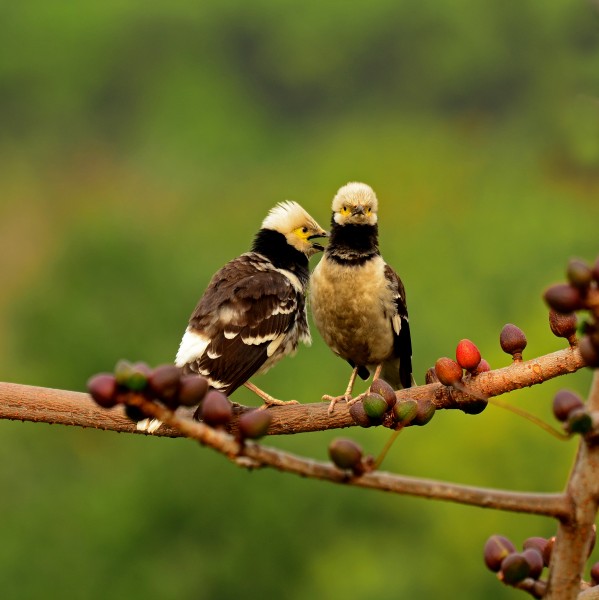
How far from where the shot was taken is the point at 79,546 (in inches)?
818

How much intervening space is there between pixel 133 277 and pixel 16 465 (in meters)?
5.41

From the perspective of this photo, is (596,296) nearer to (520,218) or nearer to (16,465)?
(16,465)

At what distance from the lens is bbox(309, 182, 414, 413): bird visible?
6109 mm

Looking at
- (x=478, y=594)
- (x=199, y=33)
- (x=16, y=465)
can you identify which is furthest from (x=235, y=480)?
(x=199, y=33)

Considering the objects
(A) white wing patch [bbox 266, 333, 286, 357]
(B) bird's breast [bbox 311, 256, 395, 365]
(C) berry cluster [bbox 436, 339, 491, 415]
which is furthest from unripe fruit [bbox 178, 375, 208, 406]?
(B) bird's breast [bbox 311, 256, 395, 365]

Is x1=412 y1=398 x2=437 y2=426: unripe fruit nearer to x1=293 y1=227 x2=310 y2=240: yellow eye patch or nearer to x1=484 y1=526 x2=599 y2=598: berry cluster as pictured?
x1=484 y1=526 x2=599 y2=598: berry cluster


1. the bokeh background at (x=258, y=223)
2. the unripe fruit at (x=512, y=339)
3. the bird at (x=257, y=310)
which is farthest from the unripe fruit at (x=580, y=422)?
the bird at (x=257, y=310)

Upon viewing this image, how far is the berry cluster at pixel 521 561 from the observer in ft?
7.33

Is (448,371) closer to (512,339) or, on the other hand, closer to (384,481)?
(512,339)

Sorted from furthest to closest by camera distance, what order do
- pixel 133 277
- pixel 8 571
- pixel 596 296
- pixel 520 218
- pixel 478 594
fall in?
1. pixel 520 218
2. pixel 133 277
3. pixel 478 594
4. pixel 8 571
5. pixel 596 296

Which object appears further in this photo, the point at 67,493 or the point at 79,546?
the point at 67,493

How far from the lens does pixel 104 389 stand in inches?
86.5

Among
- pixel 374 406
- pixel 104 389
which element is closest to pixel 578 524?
pixel 104 389

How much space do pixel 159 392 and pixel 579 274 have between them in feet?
2.30
